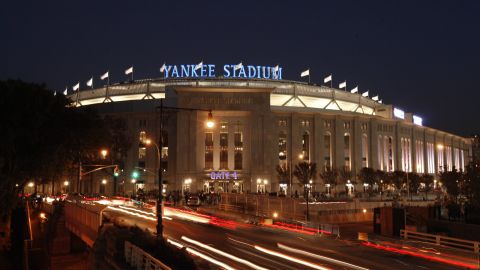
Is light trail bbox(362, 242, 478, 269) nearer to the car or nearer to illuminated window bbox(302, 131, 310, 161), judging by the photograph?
the car

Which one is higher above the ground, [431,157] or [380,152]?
[380,152]

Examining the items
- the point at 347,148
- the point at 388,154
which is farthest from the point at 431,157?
the point at 347,148

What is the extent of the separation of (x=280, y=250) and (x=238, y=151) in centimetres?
Result: 6747

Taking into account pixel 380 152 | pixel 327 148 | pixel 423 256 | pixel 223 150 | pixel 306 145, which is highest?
pixel 306 145

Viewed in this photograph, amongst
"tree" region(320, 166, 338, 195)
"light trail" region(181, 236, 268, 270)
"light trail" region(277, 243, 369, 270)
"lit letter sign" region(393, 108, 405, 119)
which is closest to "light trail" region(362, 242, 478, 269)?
"light trail" region(277, 243, 369, 270)

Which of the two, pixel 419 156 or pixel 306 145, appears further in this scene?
pixel 419 156

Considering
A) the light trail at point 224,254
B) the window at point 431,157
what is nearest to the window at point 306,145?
the window at point 431,157

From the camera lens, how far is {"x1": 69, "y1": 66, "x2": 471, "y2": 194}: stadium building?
92625 millimetres

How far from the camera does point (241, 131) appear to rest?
95125 millimetres

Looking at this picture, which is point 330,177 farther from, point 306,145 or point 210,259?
point 210,259

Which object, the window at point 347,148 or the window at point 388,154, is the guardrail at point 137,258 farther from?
the window at point 388,154

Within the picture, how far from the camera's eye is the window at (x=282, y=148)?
9925 centimetres

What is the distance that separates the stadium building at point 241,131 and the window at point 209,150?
194 mm

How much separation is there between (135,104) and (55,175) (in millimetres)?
56164
